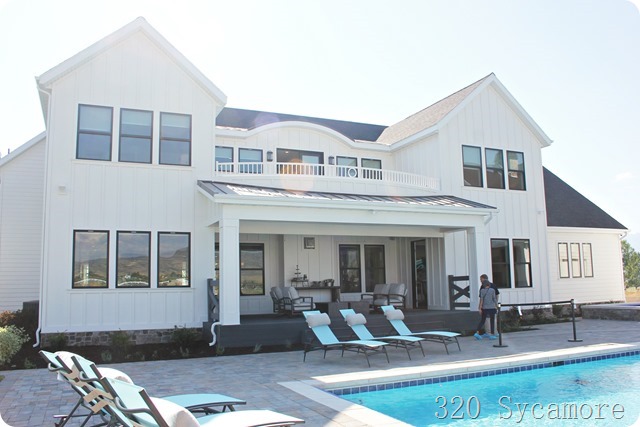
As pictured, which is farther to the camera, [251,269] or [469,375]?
[251,269]

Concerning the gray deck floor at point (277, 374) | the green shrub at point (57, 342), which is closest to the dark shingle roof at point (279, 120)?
the green shrub at point (57, 342)

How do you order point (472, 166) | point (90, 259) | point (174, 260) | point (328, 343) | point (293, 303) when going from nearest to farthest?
point (328, 343), point (90, 259), point (174, 260), point (293, 303), point (472, 166)

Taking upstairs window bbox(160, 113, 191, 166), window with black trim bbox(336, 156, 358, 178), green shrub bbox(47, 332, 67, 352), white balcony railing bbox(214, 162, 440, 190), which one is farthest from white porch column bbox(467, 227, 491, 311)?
green shrub bbox(47, 332, 67, 352)

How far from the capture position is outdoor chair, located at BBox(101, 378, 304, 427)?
379 centimetres

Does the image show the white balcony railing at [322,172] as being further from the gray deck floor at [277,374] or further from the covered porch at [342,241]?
the gray deck floor at [277,374]

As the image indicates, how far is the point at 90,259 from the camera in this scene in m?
12.9

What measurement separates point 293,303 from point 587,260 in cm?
1451

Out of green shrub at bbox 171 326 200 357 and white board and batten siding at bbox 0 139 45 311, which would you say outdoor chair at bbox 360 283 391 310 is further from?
white board and batten siding at bbox 0 139 45 311

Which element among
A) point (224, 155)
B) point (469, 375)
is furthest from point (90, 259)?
point (469, 375)

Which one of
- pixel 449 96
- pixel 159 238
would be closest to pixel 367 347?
pixel 159 238

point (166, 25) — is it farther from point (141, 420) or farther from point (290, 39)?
point (141, 420)

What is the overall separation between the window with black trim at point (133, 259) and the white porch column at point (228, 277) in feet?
8.10

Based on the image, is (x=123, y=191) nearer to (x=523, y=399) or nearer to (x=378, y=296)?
(x=378, y=296)

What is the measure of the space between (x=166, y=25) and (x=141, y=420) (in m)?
12.2
